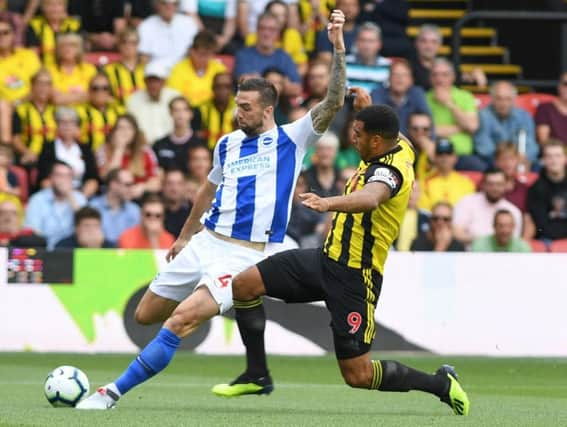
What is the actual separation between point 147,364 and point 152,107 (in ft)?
27.0

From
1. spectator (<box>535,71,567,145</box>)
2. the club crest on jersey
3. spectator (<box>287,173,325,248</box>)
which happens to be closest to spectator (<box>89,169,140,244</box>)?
spectator (<box>287,173,325,248</box>)

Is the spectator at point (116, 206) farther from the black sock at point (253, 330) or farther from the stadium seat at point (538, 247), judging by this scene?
the black sock at point (253, 330)

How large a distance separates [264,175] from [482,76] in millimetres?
9815

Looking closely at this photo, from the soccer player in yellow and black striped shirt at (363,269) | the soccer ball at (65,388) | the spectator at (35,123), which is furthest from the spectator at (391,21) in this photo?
the soccer ball at (65,388)

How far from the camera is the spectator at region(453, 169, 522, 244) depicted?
16156 millimetres

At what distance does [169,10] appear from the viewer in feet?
57.5

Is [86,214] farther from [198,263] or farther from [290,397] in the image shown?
[198,263]

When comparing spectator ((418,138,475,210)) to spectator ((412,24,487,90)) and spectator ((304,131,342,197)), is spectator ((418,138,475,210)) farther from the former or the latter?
spectator ((412,24,487,90))

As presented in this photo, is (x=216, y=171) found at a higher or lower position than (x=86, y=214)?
higher

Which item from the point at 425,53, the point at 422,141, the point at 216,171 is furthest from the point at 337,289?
A: the point at 425,53

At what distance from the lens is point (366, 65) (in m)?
17.3

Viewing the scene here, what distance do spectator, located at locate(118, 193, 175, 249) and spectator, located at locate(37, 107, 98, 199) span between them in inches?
33.8

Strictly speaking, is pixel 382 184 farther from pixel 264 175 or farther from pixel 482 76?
pixel 482 76

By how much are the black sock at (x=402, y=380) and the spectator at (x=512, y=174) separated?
8.00 metres
